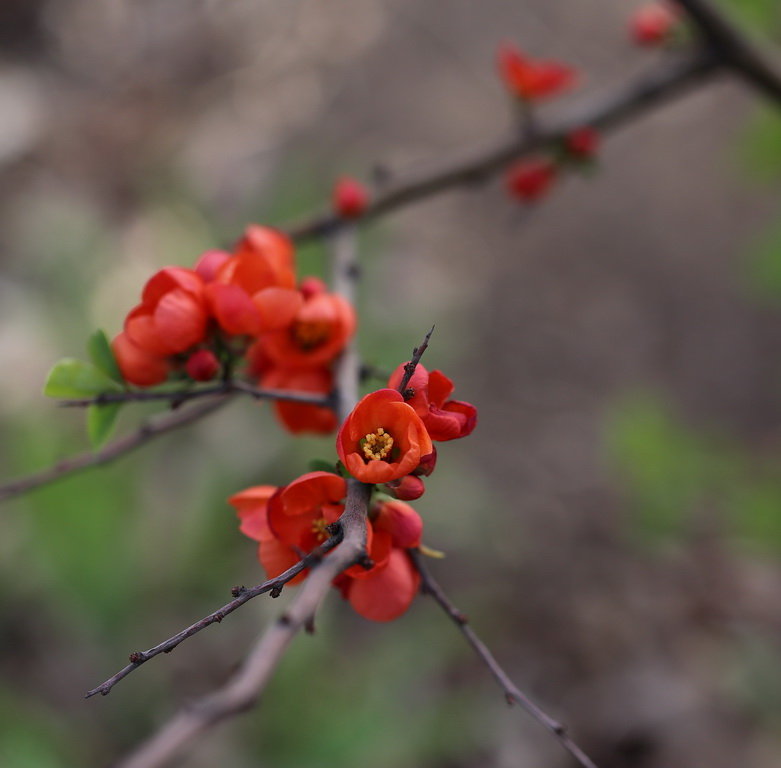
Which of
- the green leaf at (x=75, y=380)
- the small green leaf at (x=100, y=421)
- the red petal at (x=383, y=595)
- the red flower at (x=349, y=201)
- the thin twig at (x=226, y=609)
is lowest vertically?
the red petal at (x=383, y=595)

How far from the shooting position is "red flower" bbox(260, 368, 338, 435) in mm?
778

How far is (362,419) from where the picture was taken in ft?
1.71

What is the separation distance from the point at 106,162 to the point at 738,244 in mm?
2979

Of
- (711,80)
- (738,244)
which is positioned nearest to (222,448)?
(711,80)

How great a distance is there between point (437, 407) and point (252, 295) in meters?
0.24

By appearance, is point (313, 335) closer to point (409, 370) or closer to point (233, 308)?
point (233, 308)

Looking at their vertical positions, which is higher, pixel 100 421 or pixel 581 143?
pixel 100 421

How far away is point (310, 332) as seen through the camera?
0.76 meters

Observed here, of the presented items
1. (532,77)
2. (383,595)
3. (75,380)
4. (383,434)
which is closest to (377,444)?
(383,434)

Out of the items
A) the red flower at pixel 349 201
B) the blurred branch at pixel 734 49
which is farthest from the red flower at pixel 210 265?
the blurred branch at pixel 734 49

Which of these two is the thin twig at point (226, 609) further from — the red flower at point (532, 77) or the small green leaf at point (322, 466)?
the red flower at point (532, 77)

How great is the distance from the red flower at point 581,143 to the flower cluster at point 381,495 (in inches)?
35.7

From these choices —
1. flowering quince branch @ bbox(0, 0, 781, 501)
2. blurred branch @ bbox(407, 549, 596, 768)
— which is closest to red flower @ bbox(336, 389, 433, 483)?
blurred branch @ bbox(407, 549, 596, 768)

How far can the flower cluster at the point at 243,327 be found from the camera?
0.67 m
